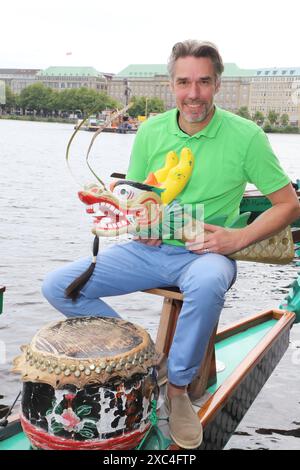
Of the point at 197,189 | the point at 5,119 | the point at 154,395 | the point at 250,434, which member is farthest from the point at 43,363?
the point at 5,119

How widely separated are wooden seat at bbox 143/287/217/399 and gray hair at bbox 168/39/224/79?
1.22 metres

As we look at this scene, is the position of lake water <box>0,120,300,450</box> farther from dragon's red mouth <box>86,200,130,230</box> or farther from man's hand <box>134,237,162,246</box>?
man's hand <box>134,237,162,246</box>

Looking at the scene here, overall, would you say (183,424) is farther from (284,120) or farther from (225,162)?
(284,120)

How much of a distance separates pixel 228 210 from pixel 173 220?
1.19ft

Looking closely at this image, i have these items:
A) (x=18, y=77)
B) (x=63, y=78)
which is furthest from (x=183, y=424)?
(x=18, y=77)

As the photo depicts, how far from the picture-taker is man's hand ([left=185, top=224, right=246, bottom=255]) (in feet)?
10.3

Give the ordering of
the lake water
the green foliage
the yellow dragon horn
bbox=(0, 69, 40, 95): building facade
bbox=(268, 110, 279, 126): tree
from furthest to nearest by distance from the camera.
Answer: bbox=(0, 69, 40, 95): building facade
bbox=(268, 110, 279, 126): tree
the lake water
the green foliage
the yellow dragon horn

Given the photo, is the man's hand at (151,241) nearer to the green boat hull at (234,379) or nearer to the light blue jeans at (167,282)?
the light blue jeans at (167,282)

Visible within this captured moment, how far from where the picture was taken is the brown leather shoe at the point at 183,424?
2977 millimetres

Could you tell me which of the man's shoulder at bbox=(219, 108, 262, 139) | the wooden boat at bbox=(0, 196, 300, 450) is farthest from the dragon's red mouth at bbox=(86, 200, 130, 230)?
the man's shoulder at bbox=(219, 108, 262, 139)

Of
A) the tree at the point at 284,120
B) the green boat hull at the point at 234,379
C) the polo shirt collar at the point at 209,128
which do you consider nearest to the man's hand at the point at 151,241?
the polo shirt collar at the point at 209,128

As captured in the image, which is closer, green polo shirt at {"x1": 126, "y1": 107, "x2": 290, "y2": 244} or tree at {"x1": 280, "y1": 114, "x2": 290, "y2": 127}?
green polo shirt at {"x1": 126, "y1": 107, "x2": 290, "y2": 244}

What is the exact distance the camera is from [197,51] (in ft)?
10.4
